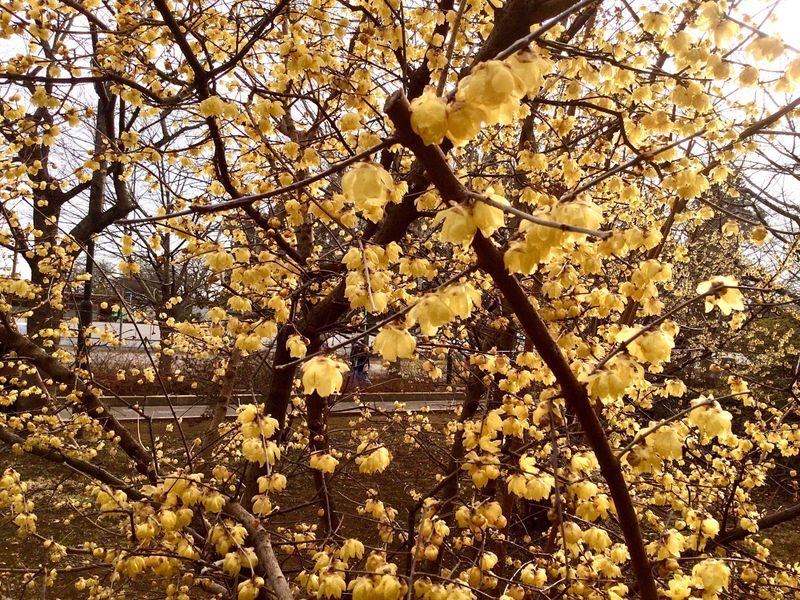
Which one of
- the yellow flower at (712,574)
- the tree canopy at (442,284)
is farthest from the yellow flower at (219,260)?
the yellow flower at (712,574)

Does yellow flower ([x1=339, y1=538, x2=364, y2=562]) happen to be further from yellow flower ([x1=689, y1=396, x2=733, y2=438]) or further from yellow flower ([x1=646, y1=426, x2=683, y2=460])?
yellow flower ([x1=689, y1=396, x2=733, y2=438])

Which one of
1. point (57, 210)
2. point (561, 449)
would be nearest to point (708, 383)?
point (561, 449)

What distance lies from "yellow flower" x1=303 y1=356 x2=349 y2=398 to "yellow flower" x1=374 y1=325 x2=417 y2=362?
13 cm

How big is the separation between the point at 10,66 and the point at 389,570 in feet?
13.8

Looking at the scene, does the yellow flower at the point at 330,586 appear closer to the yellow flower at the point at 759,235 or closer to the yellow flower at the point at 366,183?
the yellow flower at the point at 366,183

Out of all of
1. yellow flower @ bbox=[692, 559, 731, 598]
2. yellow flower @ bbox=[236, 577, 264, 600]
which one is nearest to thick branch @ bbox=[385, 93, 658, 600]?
yellow flower @ bbox=[692, 559, 731, 598]

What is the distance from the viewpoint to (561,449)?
9.12 feet

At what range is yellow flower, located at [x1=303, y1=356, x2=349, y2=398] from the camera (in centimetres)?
145

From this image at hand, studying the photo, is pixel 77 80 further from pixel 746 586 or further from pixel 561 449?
pixel 746 586

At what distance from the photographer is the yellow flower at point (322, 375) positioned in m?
1.45

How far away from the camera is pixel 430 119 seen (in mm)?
1108

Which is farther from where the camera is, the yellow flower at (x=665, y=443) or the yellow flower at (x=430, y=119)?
the yellow flower at (x=665, y=443)

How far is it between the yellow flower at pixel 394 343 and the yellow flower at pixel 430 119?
1.88ft

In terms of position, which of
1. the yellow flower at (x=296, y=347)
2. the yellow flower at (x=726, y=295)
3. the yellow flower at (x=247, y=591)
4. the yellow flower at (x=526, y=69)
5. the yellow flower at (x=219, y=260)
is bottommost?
the yellow flower at (x=247, y=591)
